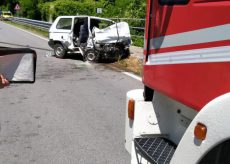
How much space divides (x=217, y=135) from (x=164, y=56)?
1.14 meters

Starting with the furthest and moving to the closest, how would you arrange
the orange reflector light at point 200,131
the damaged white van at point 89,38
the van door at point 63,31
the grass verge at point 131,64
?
the van door at point 63,31
the damaged white van at point 89,38
the grass verge at point 131,64
the orange reflector light at point 200,131

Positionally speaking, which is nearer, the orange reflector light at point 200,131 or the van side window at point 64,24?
the orange reflector light at point 200,131

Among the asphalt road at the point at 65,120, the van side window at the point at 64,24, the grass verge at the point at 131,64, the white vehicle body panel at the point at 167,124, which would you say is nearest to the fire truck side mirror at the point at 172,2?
the white vehicle body panel at the point at 167,124

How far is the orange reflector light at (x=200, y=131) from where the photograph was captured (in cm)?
240

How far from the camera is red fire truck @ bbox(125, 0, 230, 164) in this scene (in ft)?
8.00

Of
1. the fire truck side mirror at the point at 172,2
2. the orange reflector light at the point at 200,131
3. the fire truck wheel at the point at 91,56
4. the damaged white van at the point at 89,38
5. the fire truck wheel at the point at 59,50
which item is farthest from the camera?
the fire truck wheel at the point at 59,50

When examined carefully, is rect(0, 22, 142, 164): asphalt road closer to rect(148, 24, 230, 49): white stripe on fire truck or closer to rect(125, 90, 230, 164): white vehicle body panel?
rect(125, 90, 230, 164): white vehicle body panel

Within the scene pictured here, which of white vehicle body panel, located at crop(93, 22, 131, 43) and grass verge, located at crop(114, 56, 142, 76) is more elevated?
white vehicle body panel, located at crop(93, 22, 131, 43)

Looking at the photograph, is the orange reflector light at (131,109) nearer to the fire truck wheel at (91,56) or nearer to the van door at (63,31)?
the fire truck wheel at (91,56)

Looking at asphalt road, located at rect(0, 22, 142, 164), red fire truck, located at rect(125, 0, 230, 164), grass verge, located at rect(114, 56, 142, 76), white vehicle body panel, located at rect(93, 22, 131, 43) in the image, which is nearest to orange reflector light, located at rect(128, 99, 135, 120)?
red fire truck, located at rect(125, 0, 230, 164)

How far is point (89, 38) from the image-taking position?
16.4 m

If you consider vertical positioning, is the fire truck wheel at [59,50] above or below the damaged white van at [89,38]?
below

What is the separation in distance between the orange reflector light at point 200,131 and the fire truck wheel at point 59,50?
49.8ft

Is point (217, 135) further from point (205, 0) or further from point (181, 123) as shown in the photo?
point (181, 123)
